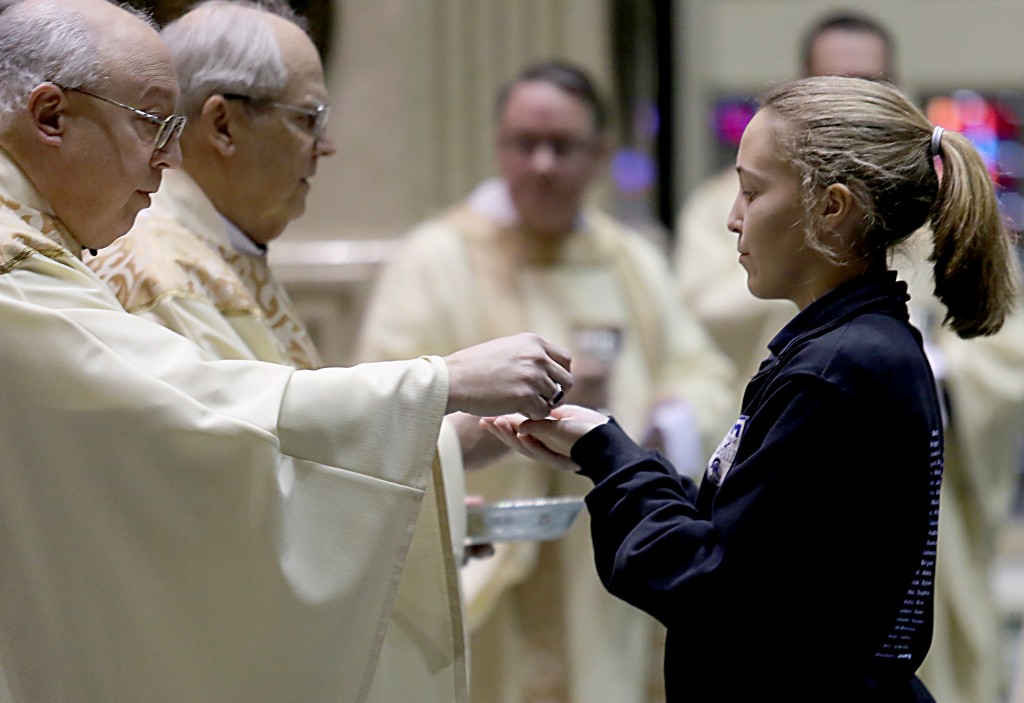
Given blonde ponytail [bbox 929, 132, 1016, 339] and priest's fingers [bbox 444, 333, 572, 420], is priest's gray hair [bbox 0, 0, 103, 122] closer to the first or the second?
priest's fingers [bbox 444, 333, 572, 420]

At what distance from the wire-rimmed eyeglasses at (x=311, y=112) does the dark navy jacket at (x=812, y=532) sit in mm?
828

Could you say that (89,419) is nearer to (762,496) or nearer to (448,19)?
(762,496)

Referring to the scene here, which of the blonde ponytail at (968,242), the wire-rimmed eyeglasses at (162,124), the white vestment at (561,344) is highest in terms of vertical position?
the wire-rimmed eyeglasses at (162,124)

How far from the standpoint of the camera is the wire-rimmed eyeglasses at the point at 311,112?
2.12 meters

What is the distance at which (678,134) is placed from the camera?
5906 mm

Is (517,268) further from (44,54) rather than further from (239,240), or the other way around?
(44,54)

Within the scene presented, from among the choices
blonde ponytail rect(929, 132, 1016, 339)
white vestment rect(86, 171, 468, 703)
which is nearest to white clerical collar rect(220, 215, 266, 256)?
white vestment rect(86, 171, 468, 703)

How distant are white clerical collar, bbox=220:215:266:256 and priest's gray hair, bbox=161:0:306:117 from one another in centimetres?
18

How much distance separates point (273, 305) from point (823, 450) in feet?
3.30

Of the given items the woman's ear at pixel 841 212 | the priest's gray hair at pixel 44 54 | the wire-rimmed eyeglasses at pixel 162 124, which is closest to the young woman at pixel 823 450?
the woman's ear at pixel 841 212

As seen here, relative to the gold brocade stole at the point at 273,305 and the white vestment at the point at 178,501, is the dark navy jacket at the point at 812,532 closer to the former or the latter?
the white vestment at the point at 178,501

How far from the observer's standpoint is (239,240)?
2.19 meters

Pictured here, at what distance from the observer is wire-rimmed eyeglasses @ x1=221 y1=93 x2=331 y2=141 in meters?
2.12

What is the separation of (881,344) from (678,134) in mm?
4433
